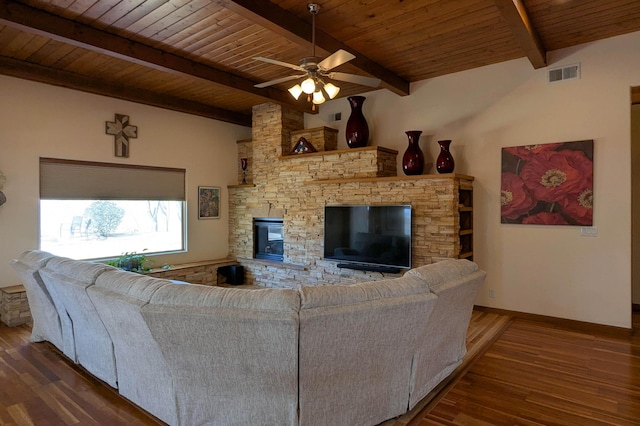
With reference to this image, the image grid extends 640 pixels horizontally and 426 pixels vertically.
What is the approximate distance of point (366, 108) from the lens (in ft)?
19.1

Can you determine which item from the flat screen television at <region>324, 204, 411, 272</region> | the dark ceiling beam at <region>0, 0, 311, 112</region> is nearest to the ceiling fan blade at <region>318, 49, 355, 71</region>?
the dark ceiling beam at <region>0, 0, 311, 112</region>

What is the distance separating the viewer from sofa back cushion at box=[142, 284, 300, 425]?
1.90 m

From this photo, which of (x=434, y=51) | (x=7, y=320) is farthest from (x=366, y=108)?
(x=7, y=320)

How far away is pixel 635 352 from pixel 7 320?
254 inches

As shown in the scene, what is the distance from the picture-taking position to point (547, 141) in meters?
4.35

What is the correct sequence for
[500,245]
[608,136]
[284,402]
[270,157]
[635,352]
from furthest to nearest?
[270,157], [500,245], [608,136], [635,352], [284,402]

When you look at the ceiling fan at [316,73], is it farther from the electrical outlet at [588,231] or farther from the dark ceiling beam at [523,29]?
the electrical outlet at [588,231]

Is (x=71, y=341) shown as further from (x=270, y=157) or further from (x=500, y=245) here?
(x=500, y=245)

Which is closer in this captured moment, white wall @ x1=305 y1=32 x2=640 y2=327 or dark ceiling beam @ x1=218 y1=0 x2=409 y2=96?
dark ceiling beam @ x1=218 y1=0 x2=409 y2=96

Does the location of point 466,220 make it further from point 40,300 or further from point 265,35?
point 40,300

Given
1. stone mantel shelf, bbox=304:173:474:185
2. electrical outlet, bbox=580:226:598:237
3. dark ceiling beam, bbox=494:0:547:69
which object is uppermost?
dark ceiling beam, bbox=494:0:547:69

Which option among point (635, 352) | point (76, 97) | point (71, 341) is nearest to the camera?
point (71, 341)

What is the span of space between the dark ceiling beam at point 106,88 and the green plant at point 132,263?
2278 millimetres

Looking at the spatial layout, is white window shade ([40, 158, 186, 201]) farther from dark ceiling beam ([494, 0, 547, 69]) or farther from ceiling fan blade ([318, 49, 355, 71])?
dark ceiling beam ([494, 0, 547, 69])
